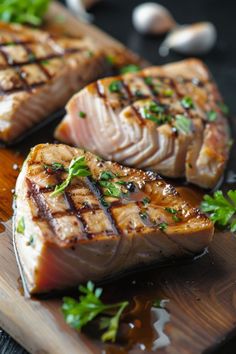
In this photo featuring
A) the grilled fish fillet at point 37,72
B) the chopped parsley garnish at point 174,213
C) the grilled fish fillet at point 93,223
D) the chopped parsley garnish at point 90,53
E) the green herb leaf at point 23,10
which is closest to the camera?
the grilled fish fillet at point 93,223

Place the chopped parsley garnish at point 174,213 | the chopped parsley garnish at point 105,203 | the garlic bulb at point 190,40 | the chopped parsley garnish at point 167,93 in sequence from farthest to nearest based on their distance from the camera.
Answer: the garlic bulb at point 190,40, the chopped parsley garnish at point 167,93, the chopped parsley garnish at point 174,213, the chopped parsley garnish at point 105,203

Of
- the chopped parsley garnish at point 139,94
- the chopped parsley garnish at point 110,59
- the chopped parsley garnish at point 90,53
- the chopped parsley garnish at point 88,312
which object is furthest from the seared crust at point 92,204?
the chopped parsley garnish at point 110,59

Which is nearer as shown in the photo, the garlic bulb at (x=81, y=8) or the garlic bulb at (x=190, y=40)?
the garlic bulb at (x=190, y=40)

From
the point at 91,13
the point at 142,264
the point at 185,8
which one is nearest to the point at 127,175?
the point at 142,264

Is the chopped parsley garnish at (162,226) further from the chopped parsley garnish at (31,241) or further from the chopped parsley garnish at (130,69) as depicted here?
the chopped parsley garnish at (130,69)

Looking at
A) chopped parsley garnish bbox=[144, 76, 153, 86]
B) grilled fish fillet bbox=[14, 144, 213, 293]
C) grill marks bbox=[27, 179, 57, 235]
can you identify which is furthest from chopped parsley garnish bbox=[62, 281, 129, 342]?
chopped parsley garnish bbox=[144, 76, 153, 86]

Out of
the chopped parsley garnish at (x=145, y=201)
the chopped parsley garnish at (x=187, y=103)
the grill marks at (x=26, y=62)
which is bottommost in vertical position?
the chopped parsley garnish at (x=187, y=103)
